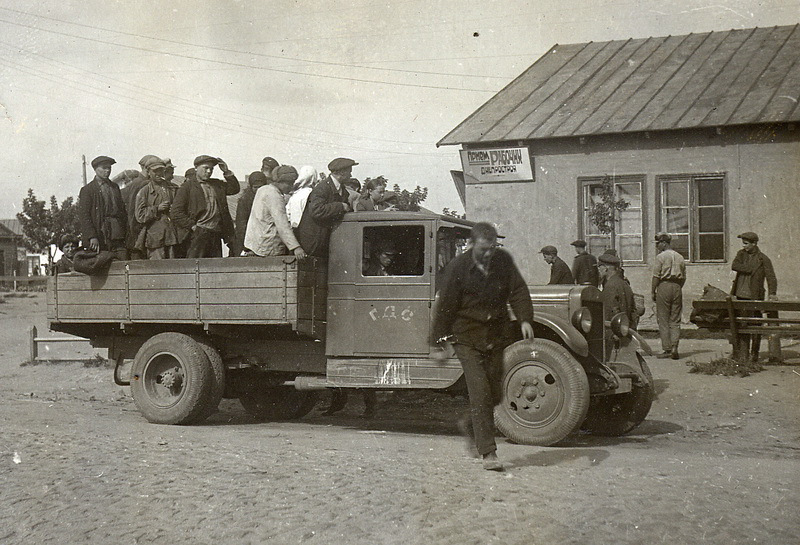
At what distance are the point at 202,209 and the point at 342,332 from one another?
2.34 m

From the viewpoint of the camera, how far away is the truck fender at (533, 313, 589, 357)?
770 cm

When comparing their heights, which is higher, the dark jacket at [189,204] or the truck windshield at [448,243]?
the dark jacket at [189,204]

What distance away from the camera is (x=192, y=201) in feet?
32.0

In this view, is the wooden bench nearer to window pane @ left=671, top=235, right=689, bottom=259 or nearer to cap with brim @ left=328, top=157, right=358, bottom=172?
window pane @ left=671, top=235, right=689, bottom=259

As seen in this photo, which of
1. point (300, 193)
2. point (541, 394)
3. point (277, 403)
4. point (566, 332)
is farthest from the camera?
point (277, 403)

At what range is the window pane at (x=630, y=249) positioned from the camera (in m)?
17.2

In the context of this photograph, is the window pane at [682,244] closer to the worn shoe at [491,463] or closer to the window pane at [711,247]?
the window pane at [711,247]

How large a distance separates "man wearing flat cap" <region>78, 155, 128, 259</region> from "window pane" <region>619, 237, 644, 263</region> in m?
10.3

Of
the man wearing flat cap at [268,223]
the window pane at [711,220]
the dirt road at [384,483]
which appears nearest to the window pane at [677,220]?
the window pane at [711,220]

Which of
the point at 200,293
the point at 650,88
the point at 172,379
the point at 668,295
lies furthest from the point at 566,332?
the point at 650,88

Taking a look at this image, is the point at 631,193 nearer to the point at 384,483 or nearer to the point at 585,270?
the point at 585,270

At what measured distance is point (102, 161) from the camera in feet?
32.0

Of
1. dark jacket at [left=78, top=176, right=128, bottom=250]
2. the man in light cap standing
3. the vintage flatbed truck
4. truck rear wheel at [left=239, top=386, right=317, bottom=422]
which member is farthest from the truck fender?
the man in light cap standing

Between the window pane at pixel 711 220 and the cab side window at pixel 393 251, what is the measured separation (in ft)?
32.9
